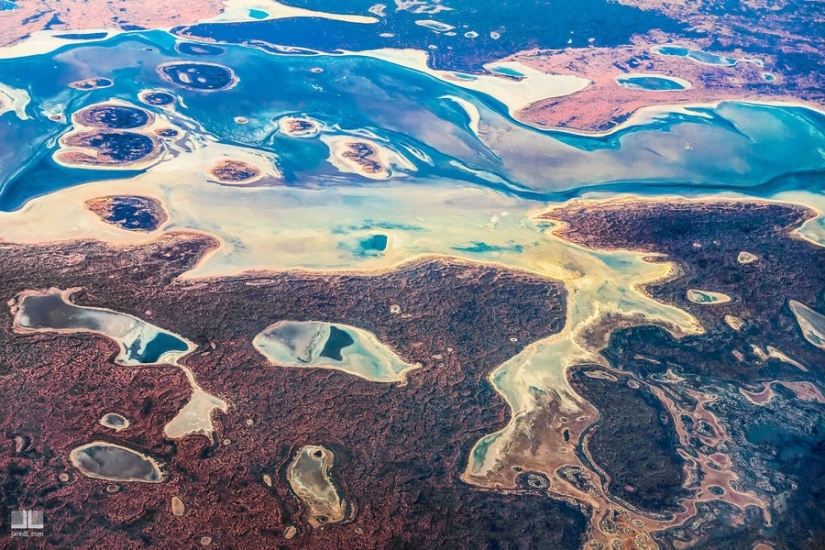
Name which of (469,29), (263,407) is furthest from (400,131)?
(263,407)

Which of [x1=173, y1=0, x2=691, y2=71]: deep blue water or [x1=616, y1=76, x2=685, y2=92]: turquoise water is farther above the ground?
[x1=173, y1=0, x2=691, y2=71]: deep blue water

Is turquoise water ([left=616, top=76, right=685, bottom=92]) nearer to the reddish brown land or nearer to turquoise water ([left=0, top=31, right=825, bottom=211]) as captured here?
turquoise water ([left=0, top=31, right=825, bottom=211])

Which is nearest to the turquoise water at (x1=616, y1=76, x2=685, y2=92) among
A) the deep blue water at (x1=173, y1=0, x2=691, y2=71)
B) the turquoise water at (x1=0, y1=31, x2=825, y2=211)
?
the turquoise water at (x1=0, y1=31, x2=825, y2=211)

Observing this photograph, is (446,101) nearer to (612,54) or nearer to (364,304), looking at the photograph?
(612,54)

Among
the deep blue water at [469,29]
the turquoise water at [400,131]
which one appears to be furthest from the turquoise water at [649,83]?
the deep blue water at [469,29]

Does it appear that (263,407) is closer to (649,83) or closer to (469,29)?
(649,83)

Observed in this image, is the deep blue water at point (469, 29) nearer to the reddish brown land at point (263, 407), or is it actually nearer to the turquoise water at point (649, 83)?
the turquoise water at point (649, 83)

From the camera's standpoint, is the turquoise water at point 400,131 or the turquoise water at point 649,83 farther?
the turquoise water at point 649,83

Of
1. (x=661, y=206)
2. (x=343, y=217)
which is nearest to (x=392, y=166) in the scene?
(x=343, y=217)

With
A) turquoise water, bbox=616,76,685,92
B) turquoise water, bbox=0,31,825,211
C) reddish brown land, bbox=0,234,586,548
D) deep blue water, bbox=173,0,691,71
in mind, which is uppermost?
deep blue water, bbox=173,0,691,71
